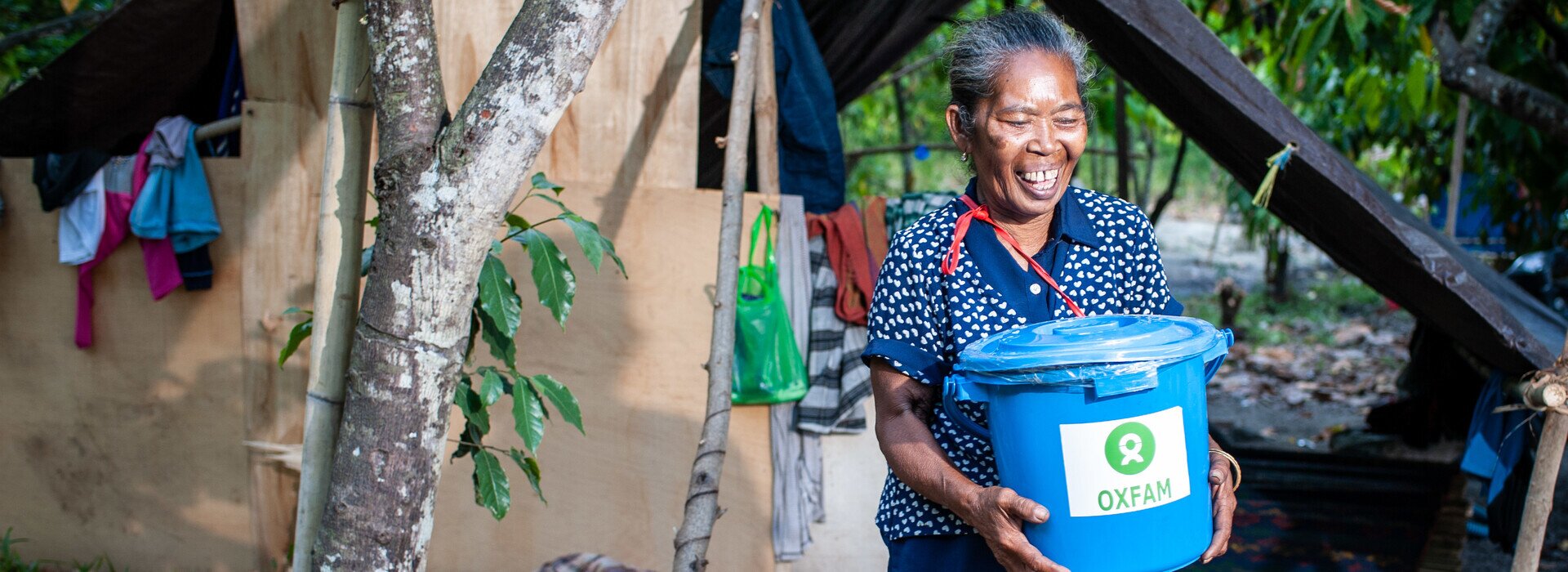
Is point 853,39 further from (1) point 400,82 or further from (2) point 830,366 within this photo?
(1) point 400,82

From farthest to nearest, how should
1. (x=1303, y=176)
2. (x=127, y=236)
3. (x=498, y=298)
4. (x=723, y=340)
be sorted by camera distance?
(x=127, y=236)
(x=1303, y=176)
(x=723, y=340)
(x=498, y=298)

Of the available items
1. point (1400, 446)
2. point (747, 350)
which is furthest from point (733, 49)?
point (1400, 446)

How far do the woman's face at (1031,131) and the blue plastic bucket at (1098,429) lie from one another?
243 mm

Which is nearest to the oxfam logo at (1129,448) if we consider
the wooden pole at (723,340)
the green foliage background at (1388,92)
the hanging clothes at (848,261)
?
the green foliage background at (1388,92)

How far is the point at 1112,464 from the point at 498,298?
1.14 metres

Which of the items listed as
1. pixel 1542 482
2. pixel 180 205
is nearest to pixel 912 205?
pixel 1542 482

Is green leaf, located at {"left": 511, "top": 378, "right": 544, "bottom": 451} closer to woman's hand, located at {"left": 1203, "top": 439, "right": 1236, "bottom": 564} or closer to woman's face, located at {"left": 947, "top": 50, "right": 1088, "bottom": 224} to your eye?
woman's face, located at {"left": 947, "top": 50, "right": 1088, "bottom": 224}

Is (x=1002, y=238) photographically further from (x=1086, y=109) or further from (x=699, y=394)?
(x=699, y=394)

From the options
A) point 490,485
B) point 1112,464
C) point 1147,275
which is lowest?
point 490,485

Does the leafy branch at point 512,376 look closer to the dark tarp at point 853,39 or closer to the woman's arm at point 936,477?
the woman's arm at point 936,477

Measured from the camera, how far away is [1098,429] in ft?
4.32

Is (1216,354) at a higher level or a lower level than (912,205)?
lower

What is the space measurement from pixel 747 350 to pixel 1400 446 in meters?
3.64

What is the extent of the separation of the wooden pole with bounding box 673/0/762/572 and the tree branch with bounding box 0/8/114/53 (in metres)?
2.46
